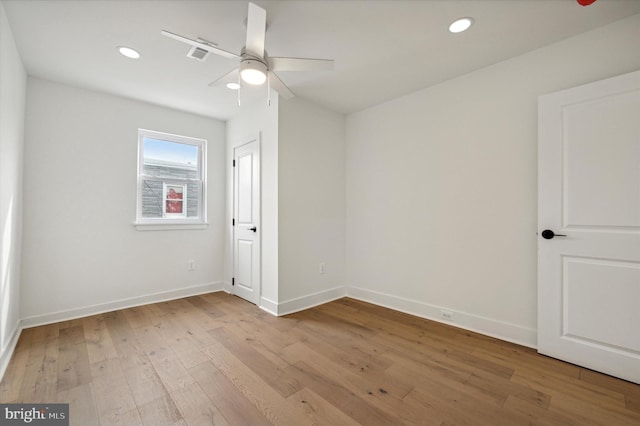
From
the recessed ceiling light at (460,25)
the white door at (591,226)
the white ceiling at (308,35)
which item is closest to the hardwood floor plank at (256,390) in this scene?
the white door at (591,226)

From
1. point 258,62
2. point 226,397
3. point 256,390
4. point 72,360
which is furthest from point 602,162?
point 72,360

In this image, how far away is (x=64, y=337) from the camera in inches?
104

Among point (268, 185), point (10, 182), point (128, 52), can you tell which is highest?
point (128, 52)

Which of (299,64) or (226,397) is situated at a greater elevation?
(299,64)

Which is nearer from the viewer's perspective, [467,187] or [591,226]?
[591,226]

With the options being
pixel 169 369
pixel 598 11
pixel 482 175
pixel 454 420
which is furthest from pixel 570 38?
pixel 169 369

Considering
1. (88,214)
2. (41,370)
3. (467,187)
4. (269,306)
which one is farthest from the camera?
(269,306)

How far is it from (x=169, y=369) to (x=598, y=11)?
410cm

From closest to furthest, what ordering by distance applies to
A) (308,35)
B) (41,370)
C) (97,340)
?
(41,370), (308,35), (97,340)

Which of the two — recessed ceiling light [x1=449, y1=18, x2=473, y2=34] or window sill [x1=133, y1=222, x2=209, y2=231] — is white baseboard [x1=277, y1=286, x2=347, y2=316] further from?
recessed ceiling light [x1=449, y1=18, x2=473, y2=34]

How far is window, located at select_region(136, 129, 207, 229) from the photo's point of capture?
3658 mm

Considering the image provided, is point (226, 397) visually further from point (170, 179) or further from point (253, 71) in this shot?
point (170, 179)

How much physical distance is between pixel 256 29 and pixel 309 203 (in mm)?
2100

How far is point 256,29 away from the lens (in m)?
1.74
